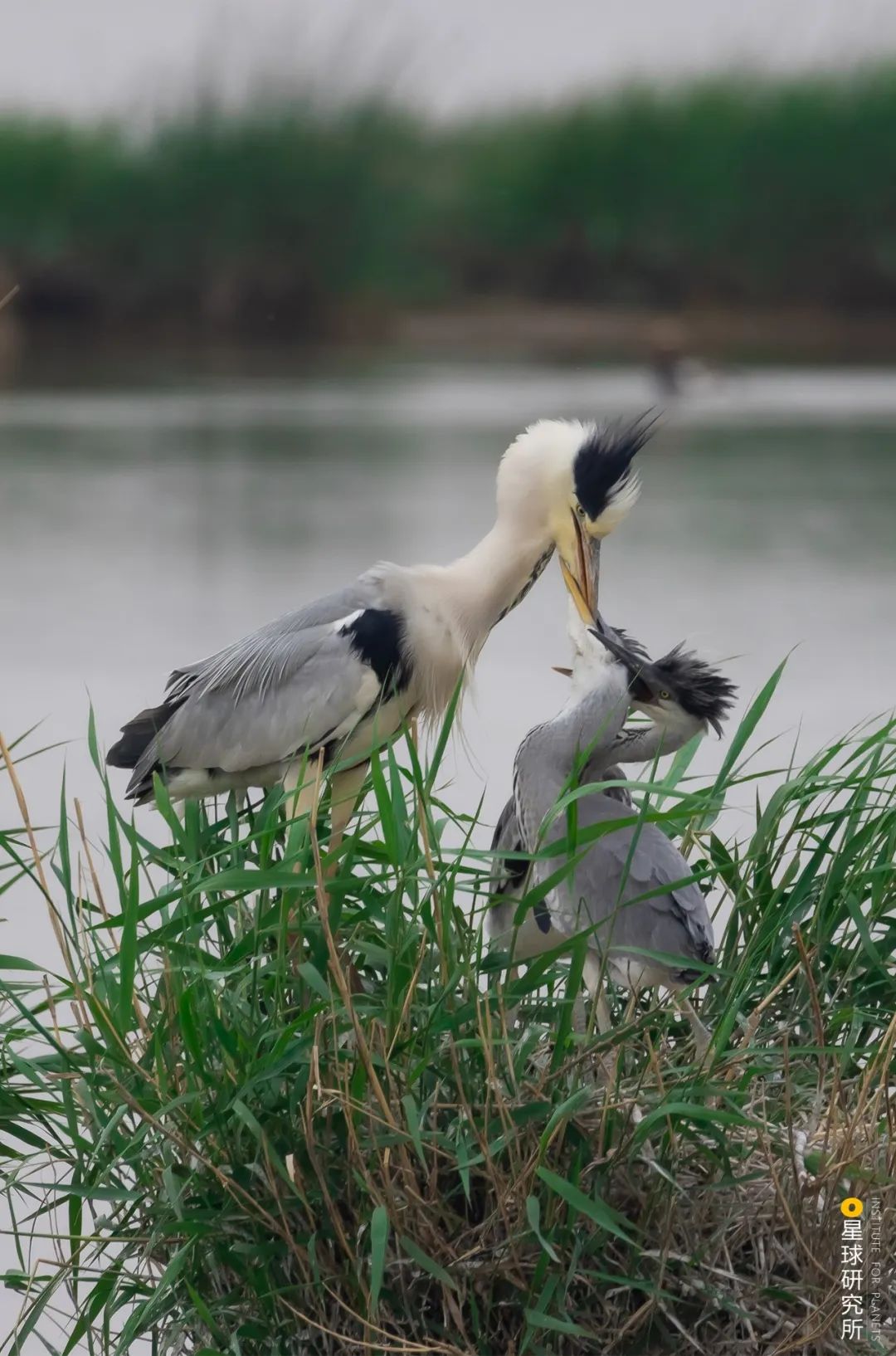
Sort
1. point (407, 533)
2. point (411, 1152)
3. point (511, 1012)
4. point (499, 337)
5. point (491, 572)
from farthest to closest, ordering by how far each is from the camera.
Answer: point (499, 337)
point (407, 533)
point (491, 572)
point (511, 1012)
point (411, 1152)

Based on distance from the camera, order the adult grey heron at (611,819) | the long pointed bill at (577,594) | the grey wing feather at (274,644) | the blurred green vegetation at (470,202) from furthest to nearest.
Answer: the blurred green vegetation at (470,202), the grey wing feather at (274,644), the long pointed bill at (577,594), the adult grey heron at (611,819)

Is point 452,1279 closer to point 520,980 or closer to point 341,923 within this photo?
point 520,980

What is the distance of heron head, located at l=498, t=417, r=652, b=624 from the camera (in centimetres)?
329

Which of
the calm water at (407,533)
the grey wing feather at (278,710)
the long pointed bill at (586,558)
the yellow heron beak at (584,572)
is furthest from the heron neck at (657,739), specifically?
the grey wing feather at (278,710)

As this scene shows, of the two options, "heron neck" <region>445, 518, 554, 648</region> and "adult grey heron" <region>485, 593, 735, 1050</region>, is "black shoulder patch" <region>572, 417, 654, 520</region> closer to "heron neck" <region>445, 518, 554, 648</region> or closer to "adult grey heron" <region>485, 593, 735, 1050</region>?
"heron neck" <region>445, 518, 554, 648</region>

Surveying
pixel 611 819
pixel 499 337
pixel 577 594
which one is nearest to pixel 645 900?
pixel 611 819

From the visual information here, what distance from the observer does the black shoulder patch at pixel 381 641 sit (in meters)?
3.32

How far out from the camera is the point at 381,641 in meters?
3.32

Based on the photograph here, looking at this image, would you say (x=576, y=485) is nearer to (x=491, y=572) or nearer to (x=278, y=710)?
(x=491, y=572)

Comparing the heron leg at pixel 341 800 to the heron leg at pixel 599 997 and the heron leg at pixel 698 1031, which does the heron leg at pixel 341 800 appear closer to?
the heron leg at pixel 599 997

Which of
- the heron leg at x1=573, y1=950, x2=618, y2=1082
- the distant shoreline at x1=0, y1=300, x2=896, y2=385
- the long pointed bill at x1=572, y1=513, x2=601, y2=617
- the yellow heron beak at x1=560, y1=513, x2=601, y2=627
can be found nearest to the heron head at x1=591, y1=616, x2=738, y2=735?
the heron leg at x1=573, y1=950, x2=618, y2=1082

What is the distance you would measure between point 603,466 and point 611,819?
3.42 feet

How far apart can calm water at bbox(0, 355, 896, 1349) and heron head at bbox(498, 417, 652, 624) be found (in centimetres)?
39

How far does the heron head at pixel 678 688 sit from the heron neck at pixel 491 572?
73 cm
